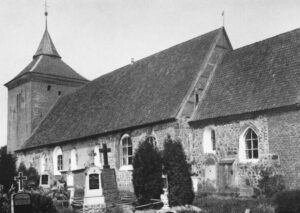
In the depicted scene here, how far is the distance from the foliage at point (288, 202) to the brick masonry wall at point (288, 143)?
4796 millimetres

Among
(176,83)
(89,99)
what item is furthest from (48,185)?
(176,83)

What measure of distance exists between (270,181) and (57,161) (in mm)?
18410

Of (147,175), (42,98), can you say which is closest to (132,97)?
(147,175)

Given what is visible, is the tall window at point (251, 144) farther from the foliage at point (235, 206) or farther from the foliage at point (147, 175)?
the foliage at point (147, 175)

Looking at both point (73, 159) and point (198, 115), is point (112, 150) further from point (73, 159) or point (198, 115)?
point (198, 115)

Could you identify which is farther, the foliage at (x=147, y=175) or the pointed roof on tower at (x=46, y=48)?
the pointed roof on tower at (x=46, y=48)

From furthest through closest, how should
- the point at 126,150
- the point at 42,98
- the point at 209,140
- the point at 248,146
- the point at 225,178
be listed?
the point at 42,98 < the point at 126,150 < the point at 209,140 < the point at 225,178 < the point at 248,146

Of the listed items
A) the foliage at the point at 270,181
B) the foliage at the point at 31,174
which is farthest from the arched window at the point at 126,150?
the foliage at the point at 31,174

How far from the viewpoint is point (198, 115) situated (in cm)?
2331

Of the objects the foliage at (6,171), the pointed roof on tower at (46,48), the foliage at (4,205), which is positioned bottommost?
the foliage at (4,205)

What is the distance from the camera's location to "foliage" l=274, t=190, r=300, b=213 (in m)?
13.8

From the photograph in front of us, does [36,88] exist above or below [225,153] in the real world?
above

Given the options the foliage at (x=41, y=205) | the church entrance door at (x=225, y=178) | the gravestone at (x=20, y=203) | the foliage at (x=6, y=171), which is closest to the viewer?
the gravestone at (x=20, y=203)

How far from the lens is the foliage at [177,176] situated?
58.4 ft
